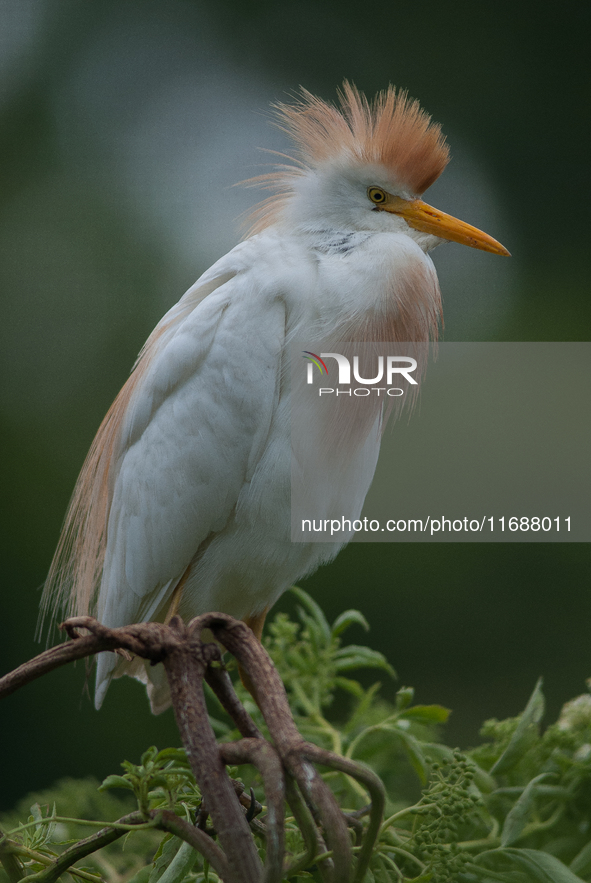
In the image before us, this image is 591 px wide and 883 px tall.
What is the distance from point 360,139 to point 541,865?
0.74 metres

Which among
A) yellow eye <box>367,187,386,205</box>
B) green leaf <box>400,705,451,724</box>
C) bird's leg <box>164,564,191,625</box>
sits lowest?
green leaf <box>400,705,451,724</box>

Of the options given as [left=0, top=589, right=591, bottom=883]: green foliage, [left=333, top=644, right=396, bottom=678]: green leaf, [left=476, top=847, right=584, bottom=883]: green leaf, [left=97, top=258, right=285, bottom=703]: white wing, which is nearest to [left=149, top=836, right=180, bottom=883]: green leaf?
[left=0, top=589, right=591, bottom=883]: green foliage

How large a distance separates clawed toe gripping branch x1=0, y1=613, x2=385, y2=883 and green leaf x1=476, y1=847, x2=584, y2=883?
0.35ft

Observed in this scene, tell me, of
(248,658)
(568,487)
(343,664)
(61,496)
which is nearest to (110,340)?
(61,496)

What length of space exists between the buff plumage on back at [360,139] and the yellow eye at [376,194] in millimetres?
23

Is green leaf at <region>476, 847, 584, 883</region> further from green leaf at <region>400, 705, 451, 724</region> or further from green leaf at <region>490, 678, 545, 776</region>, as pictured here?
green leaf at <region>400, 705, 451, 724</region>

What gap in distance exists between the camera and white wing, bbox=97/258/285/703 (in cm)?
74

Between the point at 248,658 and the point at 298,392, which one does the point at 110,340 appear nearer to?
the point at 298,392

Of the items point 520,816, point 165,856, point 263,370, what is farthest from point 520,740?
point 263,370

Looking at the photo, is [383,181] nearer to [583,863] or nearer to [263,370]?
[263,370]

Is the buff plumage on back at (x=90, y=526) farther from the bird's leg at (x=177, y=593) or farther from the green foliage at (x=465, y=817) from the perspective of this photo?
the green foliage at (x=465, y=817)

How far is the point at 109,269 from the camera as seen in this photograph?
6.39 feet

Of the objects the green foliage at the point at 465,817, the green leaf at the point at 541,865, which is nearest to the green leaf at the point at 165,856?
the green foliage at the point at 465,817

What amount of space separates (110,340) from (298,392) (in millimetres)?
1244
